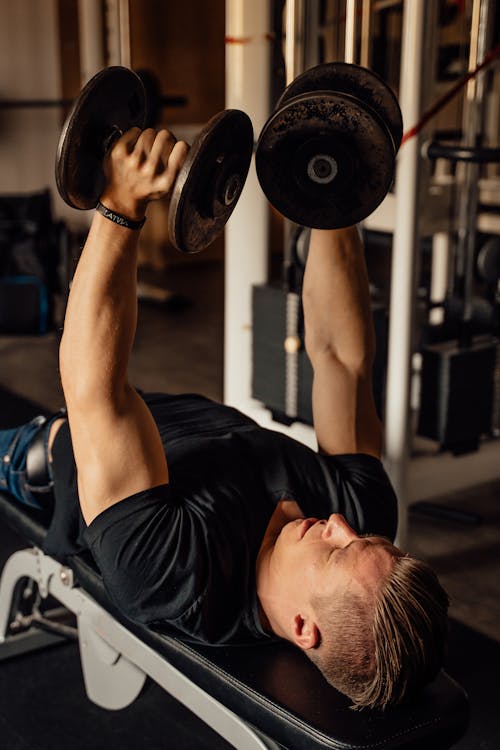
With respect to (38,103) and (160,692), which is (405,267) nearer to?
(160,692)

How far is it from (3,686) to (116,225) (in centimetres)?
113

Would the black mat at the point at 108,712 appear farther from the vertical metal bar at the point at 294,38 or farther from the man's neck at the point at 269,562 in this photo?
the vertical metal bar at the point at 294,38

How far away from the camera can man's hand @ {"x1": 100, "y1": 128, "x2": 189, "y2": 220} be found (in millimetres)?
1202

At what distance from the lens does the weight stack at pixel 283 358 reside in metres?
2.47

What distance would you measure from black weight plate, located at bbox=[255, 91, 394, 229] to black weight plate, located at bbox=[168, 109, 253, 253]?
71 mm

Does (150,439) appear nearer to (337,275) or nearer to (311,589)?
(311,589)

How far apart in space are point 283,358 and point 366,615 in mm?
1329

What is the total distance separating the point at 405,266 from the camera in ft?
7.57

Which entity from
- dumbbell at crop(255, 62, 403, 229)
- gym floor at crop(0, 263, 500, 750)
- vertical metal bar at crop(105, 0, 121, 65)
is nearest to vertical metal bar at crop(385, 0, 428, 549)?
gym floor at crop(0, 263, 500, 750)

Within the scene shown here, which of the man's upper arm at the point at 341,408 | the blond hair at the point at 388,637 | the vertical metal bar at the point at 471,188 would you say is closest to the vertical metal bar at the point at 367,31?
the vertical metal bar at the point at 471,188

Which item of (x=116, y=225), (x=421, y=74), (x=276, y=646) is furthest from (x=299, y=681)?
(x=421, y=74)

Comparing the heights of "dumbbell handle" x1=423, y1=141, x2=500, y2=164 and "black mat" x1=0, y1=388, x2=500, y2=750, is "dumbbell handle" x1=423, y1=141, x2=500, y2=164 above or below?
above

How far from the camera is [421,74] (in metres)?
2.20

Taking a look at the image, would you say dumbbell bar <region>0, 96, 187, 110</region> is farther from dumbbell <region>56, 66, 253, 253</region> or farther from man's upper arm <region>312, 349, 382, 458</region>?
Answer: dumbbell <region>56, 66, 253, 253</region>
